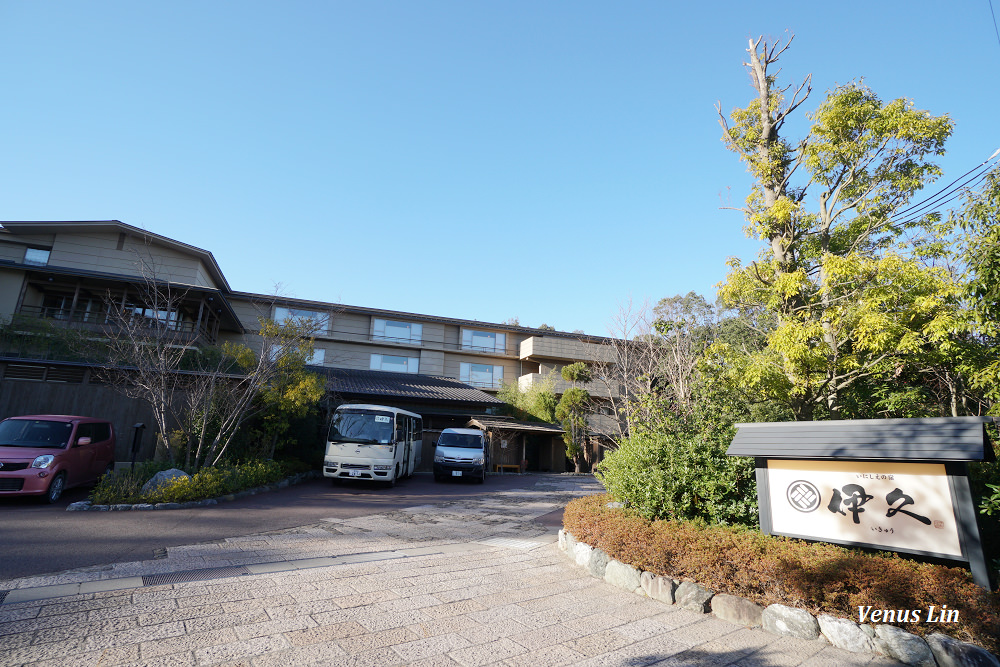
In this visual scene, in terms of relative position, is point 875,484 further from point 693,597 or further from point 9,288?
point 9,288

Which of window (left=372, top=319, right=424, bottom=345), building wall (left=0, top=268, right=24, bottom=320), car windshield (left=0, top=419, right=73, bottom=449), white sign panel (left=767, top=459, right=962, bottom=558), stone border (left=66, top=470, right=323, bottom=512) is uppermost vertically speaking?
window (left=372, top=319, right=424, bottom=345)

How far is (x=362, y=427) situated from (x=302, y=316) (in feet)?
17.5

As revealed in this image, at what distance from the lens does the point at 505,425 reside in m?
22.5

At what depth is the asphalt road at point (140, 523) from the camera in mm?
5984

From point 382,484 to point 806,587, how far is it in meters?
12.8

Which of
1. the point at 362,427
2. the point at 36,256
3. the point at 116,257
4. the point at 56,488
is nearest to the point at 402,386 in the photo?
the point at 362,427

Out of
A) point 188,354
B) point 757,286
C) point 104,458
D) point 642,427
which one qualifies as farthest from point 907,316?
point 188,354

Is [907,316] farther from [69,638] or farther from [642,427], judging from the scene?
[69,638]

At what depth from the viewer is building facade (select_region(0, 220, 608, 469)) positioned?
15.1 m

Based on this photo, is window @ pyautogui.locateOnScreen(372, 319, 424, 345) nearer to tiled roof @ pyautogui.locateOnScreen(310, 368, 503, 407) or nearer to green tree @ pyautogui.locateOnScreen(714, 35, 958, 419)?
tiled roof @ pyautogui.locateOnScreen(310, 368, 503, 407)

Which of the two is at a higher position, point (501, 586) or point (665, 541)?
point (665, 541)

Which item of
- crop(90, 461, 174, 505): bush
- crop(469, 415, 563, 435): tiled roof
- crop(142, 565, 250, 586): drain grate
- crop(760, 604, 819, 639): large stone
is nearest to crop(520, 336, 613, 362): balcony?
crop(469, 415, 563, 435): tiled roof

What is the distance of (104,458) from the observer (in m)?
11.6

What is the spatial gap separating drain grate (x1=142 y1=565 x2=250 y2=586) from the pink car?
631cm
